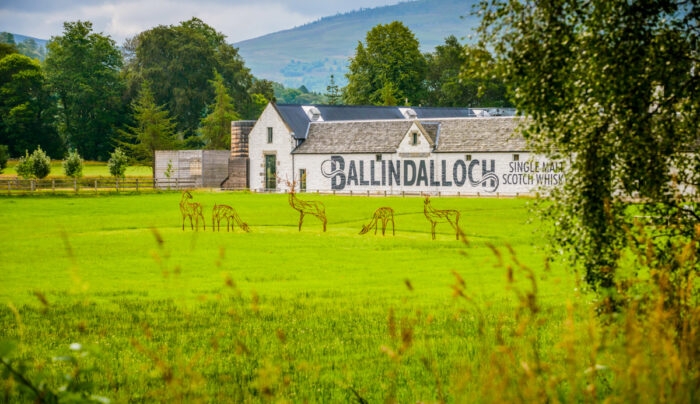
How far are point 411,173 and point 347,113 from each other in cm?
1612

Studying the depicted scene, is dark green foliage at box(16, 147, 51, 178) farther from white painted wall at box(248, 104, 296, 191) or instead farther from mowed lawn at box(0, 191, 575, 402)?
mowed lawn at box(0, 191, 575, 402)

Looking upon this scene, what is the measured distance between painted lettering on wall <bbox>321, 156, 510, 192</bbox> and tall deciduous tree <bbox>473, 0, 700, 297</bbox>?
159ft

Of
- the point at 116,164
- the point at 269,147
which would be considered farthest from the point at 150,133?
the point at 269,147

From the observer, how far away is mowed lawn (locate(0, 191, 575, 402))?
7758 millimetres

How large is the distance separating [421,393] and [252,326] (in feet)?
12.7

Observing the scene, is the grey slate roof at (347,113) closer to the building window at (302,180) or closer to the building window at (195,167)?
the building window at (302,180)

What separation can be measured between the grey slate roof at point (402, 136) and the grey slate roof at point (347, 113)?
1296mm

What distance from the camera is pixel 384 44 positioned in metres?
95.4

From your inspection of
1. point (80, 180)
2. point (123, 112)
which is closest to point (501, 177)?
point (80, 180)

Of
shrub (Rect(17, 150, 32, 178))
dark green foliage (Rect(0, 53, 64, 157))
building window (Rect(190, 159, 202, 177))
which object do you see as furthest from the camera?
dark green foliage (Rect(0, 53, 64, 157))

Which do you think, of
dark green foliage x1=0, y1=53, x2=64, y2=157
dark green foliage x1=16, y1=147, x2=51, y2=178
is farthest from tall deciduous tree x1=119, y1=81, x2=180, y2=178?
dark green foliage x1=16, y1=147, x2=51, y2=178

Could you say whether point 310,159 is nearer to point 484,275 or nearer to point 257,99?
point 257,99

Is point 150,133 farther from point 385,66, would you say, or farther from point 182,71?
point 385,66

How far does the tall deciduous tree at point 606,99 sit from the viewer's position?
837cm
